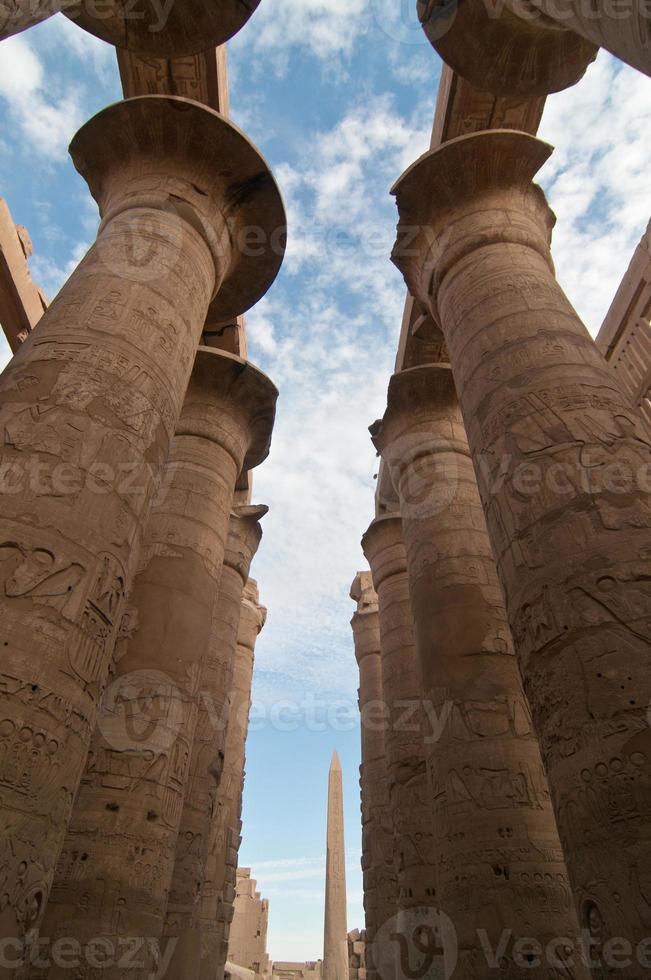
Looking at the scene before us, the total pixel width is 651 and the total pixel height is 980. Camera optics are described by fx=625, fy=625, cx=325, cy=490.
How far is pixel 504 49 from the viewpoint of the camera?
632 cm

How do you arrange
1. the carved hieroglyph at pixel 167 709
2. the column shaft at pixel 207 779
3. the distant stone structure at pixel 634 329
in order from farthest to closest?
the distant stone structure at pixel 634 329, the column shaft at pixel 207 779, the carved hieroglyph at pixel 167 709

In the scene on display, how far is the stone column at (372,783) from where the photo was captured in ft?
35.0

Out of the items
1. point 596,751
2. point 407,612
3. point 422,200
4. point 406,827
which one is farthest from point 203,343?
point 596,751

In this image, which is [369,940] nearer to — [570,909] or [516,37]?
[570,909]

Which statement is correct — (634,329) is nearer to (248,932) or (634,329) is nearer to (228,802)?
(228,802)

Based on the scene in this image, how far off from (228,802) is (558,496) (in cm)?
1005

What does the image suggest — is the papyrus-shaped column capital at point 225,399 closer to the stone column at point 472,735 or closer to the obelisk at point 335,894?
the stone column at point 472,735

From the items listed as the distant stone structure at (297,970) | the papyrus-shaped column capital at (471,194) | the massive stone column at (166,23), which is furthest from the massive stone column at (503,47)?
the distant stone structure at (297,970)

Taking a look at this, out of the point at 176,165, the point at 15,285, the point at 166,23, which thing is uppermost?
the point at 15,285

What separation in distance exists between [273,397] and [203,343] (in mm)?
1613

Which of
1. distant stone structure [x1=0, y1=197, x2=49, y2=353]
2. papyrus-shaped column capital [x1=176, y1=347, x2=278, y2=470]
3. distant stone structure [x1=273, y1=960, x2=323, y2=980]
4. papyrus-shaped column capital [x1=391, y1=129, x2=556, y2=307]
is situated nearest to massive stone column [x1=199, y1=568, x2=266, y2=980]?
papyrus-shaped column capital [x1=176, y1=347, x2=278, y2=470]

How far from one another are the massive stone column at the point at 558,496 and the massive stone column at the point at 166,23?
2.43m

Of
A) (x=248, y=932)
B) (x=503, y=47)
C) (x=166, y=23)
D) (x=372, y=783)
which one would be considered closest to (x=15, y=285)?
(x=166, y=23)

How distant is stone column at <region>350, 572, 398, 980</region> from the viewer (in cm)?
1068
